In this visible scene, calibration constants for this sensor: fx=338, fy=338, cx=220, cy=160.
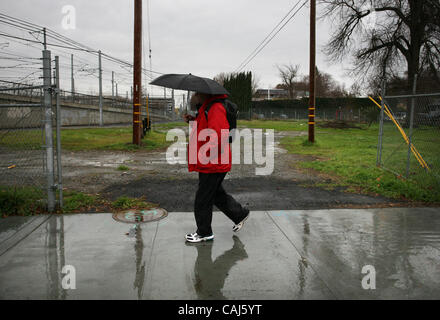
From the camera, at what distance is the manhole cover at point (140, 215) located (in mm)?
4742

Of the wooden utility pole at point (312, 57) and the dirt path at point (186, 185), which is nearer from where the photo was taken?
the dirt path at point (186, 185)

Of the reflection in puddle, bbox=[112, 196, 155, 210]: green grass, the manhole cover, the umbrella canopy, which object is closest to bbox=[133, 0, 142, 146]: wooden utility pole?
bbox=[112, 196, 155, 210]: green grass

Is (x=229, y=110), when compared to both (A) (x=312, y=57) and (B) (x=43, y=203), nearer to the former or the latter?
(B) (x=43, y=203)

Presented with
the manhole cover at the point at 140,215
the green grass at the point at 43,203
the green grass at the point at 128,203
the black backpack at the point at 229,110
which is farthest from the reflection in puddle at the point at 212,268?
the green grass at the point at 43,203

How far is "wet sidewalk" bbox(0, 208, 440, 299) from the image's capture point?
115 inches

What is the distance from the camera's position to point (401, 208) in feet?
17.6

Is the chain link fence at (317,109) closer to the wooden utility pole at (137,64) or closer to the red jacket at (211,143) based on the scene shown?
the wooden utility pole at (137,64)

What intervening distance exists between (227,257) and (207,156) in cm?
110

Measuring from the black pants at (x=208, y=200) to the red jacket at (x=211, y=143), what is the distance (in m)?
0.11

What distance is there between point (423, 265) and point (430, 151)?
945 cm

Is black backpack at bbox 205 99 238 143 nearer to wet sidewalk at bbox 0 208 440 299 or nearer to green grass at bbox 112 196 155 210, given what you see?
wet sidewalk at bbox 0 208 440 299

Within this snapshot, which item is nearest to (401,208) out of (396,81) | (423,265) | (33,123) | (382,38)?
(423,265)

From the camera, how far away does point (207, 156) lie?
12.2ft
